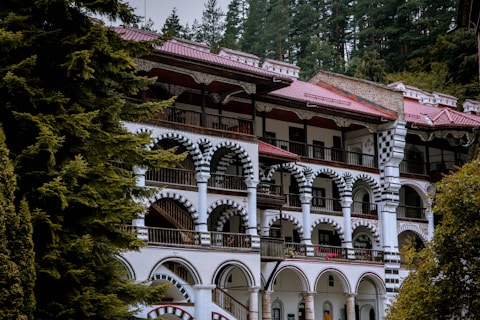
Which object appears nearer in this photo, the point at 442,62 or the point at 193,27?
the point at 442,62

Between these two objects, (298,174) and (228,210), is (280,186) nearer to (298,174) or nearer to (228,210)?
(298,174)

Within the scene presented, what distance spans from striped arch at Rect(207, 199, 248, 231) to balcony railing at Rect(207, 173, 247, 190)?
58 cm

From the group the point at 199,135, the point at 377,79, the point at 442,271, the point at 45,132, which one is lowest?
the point at 442,271

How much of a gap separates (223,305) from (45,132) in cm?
1776

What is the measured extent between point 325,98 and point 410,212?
293 inches

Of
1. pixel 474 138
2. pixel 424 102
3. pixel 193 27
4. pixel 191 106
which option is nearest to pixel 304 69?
pixel 193 27

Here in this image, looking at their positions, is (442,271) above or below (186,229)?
below

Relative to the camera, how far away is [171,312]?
30.0 meters

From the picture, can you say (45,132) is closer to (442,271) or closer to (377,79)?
(442,271)

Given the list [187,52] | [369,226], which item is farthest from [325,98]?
[187,52]

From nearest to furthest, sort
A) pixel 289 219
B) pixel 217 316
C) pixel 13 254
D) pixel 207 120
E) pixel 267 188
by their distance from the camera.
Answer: pixel 13 254 < pixel 217 316 < pixel 207 120 < pixel 267 188 < pixel 289 219

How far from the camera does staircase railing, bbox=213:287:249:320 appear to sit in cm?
3158

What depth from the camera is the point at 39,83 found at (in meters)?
16.6

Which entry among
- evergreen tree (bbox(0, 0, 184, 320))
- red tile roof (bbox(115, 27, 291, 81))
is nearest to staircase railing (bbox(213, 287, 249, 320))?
red tile roof (bbox(115, 27, 291, 81))
